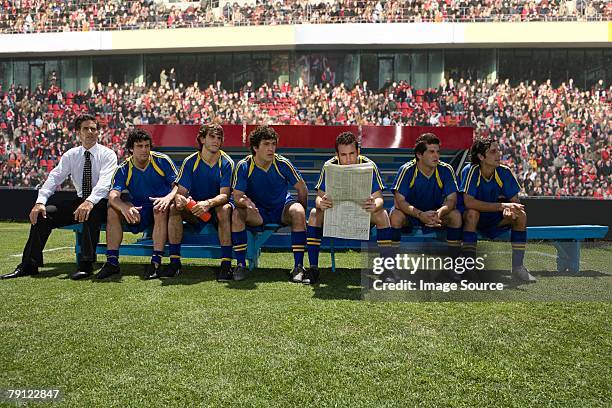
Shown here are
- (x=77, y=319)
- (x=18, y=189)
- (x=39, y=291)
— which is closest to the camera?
(x=77, y=319)

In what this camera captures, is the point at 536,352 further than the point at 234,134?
No

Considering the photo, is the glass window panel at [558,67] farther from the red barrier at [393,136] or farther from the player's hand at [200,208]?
the player's hand at [200,208]

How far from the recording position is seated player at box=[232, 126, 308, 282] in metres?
4.83

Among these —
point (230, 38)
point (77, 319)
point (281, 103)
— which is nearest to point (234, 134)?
point (77, 319)

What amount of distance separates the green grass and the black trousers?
464mm

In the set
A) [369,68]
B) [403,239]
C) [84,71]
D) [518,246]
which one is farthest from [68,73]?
[518,246]

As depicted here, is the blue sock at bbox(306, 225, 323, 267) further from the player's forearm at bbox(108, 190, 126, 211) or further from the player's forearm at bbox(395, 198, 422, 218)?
the player's forearm at bbox(108, 190, 126, 211)

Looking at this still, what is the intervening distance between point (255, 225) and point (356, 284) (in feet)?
3.38

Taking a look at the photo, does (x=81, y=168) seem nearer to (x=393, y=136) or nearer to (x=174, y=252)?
(x=174, y=252)

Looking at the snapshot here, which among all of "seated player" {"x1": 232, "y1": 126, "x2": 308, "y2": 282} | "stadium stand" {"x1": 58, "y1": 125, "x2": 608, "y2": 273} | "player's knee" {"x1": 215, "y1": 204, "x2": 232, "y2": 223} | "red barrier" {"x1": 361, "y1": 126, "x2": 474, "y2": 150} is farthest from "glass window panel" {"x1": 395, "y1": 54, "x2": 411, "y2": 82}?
"player's knee" {"x1": 215, "y1": 204, "x2": 232, "y2": 223}

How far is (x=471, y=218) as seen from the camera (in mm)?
4754

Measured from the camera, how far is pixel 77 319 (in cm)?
351

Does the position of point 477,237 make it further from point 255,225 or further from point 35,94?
point 35,94

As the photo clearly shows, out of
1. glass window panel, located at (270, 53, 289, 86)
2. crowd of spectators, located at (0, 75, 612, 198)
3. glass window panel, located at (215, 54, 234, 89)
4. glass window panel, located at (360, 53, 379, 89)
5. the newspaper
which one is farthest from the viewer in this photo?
glass window panel, located at (215, 54, 234, 89)
